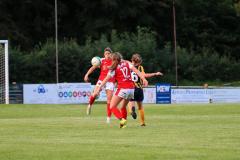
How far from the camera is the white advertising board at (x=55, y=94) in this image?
5338cm

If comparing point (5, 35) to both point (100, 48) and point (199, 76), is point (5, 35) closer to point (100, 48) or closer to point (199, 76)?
point (100, 48)

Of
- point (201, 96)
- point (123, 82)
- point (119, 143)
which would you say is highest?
point (123, 82)

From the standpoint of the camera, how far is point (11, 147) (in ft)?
50.5

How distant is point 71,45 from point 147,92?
18.1 meters

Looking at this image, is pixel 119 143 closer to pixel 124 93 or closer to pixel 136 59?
pixel 124 93

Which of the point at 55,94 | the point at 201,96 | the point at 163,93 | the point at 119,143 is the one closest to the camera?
the point at 119,143

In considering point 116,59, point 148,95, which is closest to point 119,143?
point 116,59

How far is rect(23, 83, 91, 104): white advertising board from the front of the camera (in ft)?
175

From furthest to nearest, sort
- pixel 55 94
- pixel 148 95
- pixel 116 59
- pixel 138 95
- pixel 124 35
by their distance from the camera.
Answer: pixel 124 35 → pixel 148 95 → pixel 55 94 → pixel 138 95 → pixel 116 59

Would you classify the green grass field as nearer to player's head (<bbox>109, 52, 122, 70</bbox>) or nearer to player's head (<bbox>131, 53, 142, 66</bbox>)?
player's head (<bbox>109, 52, 122, 70</bbox>)

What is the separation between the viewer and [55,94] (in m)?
53.5

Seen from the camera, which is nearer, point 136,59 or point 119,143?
point 119,143

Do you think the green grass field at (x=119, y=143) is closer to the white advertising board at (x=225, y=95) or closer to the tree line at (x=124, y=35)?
the white advertising board at (x=225, y=95)

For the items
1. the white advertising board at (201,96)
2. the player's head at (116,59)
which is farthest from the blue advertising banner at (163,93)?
the player's head at (116,59)
